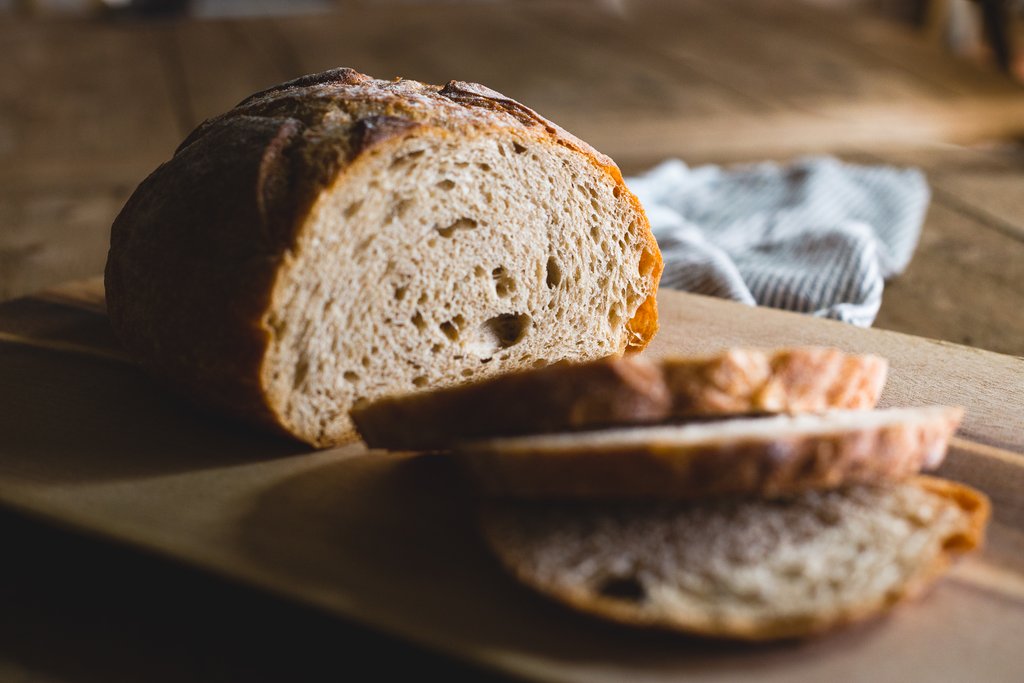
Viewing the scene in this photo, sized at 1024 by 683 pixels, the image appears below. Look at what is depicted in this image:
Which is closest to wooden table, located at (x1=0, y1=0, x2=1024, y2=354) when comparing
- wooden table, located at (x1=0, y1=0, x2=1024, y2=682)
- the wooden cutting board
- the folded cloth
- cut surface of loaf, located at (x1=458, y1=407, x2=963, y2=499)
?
wooden table, located at (x1=0, y1=0, x2=1024, y2=682)

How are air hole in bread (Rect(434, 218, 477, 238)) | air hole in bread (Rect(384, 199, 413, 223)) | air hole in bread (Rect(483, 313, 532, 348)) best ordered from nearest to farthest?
air hole in bread (Rect(384, 199, 413, 223)) < air hole in bread (Rect(434, 218, 477, 238)) < air hole in bread (Rect(483, 313, 532, 348))

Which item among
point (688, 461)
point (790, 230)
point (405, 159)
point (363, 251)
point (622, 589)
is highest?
point (405, 159)

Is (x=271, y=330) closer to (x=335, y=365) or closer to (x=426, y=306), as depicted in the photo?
(x=335, y=365)

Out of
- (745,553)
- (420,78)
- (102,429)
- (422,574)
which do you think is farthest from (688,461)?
(420,78)

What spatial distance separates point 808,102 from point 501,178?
155 inches

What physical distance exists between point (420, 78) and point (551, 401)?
3969 millimetres

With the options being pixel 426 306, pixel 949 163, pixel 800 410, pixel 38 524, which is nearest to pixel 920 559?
pixel 800 410

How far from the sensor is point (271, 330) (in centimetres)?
169

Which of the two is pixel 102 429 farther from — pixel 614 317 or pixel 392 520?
pixel 614 317

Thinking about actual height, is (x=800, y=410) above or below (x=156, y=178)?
below

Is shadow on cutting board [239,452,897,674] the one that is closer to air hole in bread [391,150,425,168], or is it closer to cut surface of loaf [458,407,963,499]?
cut surface of loaf [458,407,963,499]

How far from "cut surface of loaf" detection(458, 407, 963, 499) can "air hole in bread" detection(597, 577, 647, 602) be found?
155 millimetres

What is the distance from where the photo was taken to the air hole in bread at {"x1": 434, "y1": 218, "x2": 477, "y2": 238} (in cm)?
193

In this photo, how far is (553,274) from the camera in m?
2.09
